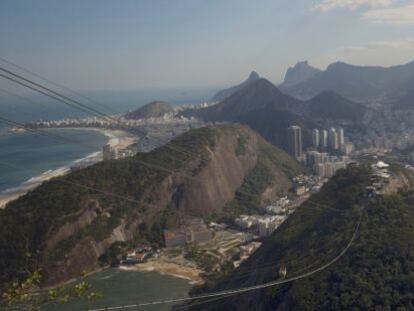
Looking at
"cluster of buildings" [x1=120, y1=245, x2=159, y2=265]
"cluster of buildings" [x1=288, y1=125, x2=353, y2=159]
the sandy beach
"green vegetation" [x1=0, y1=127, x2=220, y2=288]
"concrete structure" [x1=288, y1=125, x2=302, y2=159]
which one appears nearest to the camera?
the sandy beach

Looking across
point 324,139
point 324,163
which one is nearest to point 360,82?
point 324,139

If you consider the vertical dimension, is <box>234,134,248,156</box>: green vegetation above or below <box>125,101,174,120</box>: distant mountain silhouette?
below

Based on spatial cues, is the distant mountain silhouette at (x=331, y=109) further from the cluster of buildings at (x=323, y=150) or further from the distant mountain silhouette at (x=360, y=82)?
the distant mountain silhouette at (x=360, y=82)

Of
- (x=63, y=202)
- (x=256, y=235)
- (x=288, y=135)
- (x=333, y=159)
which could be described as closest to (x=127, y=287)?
(x=63, y=202)

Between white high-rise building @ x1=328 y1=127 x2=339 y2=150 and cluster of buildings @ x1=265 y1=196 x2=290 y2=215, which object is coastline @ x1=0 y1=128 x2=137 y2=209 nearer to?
cluster of buildings @ x1=265 y1=196 x2=290 y2=215

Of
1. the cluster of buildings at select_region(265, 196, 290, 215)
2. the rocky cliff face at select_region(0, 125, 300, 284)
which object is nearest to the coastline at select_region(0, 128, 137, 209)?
the rocky cliff face at select_region(0, 125, 300, 284)

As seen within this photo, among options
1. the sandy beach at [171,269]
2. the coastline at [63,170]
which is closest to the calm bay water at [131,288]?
the sandy beach at [171,269]
